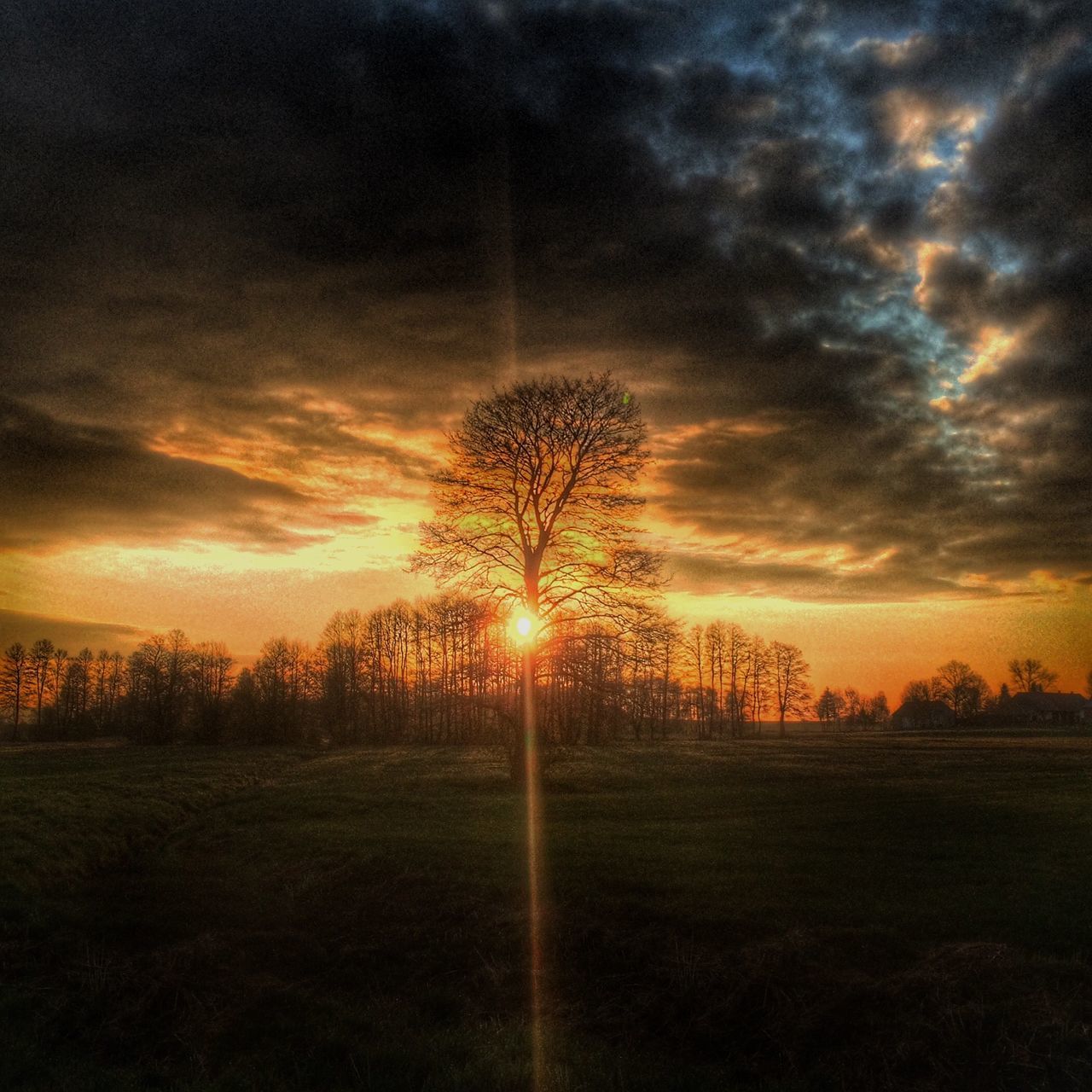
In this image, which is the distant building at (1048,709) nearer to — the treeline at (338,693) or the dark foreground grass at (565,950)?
the treeline at (338,693)

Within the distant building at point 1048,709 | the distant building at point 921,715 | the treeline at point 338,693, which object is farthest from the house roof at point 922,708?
the treeline at point 338,693

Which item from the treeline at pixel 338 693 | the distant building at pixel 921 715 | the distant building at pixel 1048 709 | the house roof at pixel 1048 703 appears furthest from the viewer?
the distant building at pixel 921 715

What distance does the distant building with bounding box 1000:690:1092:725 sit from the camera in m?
131

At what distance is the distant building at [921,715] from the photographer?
149 metres

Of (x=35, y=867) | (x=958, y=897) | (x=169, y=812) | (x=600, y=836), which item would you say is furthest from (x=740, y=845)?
(x=169, y=812)

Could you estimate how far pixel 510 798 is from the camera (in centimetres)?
2708

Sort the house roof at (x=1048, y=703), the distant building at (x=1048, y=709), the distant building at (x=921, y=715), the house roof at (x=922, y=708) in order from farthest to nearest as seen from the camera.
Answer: the house roof at (x=922, y=708) < the distant building at (x=921, y=715) < the house roof at (x=1048, y=703) < the distant building at (x=1048, y=709)

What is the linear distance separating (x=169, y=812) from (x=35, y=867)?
30.1 feet

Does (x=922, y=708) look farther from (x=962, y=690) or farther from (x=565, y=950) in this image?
(x=565, y=950)

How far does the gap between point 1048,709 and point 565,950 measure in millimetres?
154432

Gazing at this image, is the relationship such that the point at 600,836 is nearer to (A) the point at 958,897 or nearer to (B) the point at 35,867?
(A) the point at 958,897

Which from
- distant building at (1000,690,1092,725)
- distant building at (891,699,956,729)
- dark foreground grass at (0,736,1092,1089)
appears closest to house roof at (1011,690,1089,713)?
distant building at (1000,690,1092,725)

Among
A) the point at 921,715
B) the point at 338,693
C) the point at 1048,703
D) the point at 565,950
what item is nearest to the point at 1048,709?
the point at 1048,703

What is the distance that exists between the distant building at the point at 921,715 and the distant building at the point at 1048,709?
10019 millimetres
